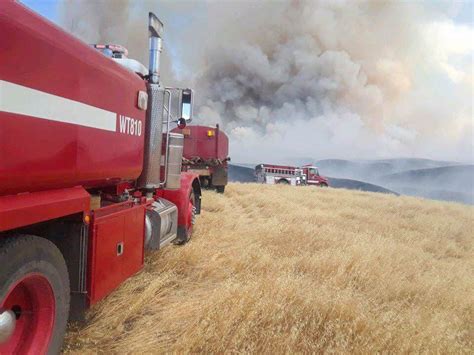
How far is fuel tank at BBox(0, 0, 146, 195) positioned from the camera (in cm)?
223

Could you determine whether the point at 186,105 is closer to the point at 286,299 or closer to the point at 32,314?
the point at 286,299

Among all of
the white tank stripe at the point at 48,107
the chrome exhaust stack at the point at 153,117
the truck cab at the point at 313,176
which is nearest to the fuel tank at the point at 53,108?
the white tank stripe at the point at 48,107

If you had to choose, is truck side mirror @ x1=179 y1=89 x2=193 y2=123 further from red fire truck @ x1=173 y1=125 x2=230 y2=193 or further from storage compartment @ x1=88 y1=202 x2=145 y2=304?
red fire truck @ x1=173 y1=125 x2=230 y2=193

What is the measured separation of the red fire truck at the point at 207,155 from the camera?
58.9 ft

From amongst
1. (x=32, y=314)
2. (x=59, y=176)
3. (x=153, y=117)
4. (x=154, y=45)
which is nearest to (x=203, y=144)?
(x=154, y=45)

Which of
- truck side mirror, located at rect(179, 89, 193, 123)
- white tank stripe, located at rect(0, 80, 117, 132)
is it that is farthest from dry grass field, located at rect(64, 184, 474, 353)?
truck side mirror, located at rect(179, 89, 193, 123)

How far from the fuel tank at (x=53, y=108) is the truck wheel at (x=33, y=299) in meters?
0.35

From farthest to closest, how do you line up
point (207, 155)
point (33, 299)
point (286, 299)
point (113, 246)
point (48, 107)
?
point (207, 155), point (286, 299), point (113, 246), point (33, 299), point (48, 107)

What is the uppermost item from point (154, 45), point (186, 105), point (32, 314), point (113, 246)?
point (154, 45)

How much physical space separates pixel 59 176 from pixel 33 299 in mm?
760

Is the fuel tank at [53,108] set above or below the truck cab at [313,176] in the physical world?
above

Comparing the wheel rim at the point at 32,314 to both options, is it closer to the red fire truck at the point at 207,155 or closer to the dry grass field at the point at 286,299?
the dry grass field at the point at 286,299

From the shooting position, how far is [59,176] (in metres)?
2.74

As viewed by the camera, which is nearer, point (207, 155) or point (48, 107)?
point (48, 107)
